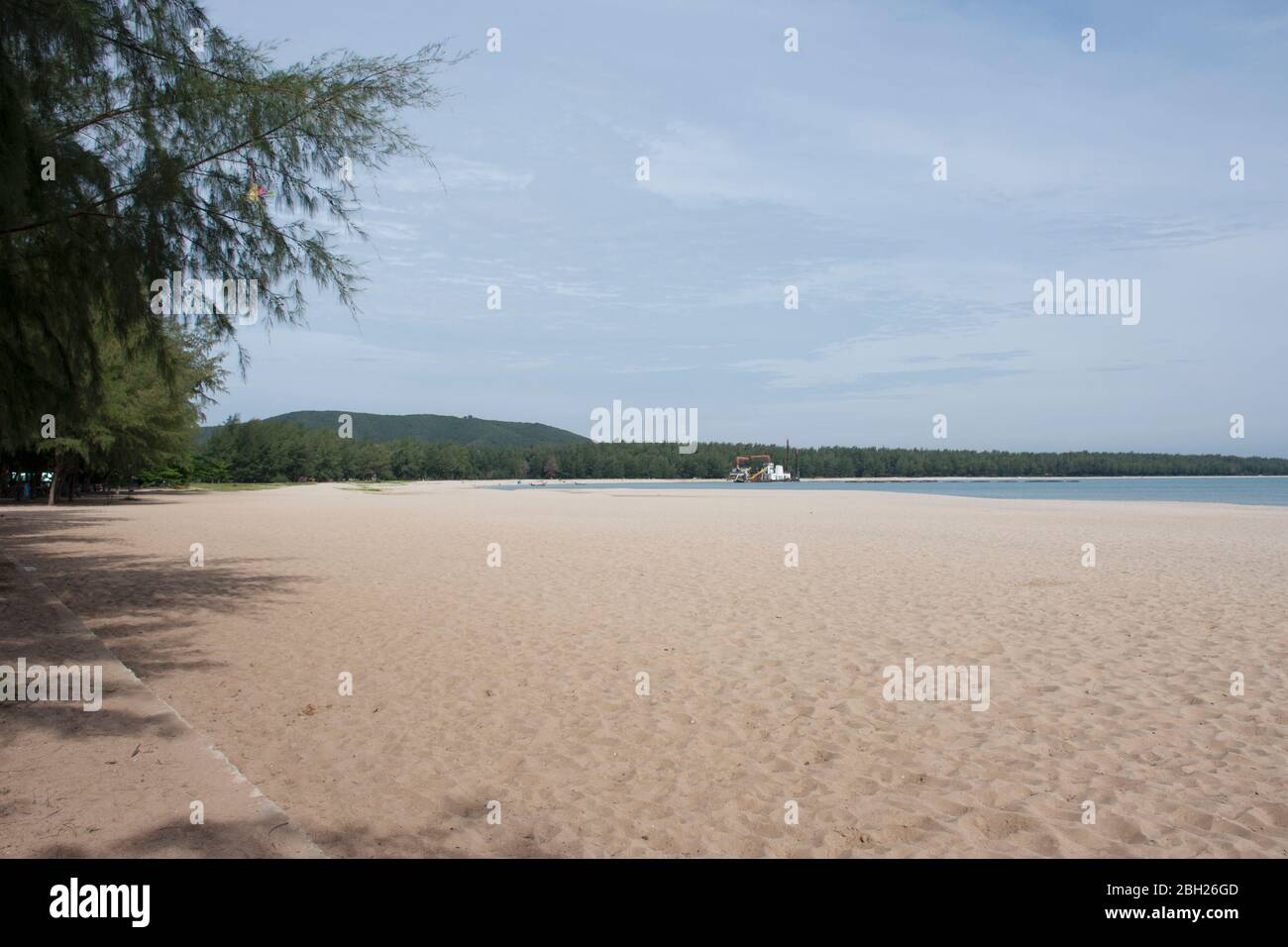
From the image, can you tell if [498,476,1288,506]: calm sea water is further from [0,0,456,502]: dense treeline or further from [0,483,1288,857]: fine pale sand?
[0,0,456,502]: dense treeline

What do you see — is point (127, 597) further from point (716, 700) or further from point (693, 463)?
point (693, 463)

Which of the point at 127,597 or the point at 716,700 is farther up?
the point at 127,597

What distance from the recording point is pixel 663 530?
2359 centimetres

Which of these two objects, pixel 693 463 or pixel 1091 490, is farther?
pixel 693 463

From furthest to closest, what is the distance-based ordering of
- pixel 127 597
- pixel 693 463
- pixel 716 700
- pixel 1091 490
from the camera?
pixel 693 463 < pixel 1091 490 < pixel 127 597 < pixel 716 700

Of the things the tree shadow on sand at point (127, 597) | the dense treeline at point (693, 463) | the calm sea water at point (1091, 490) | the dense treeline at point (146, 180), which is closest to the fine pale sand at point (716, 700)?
the tree shadow on sand at point (127, 597)

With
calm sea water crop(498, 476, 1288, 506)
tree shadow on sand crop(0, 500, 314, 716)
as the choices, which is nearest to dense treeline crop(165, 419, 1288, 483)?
calm sea water crop(498, 476, 1288, 506)

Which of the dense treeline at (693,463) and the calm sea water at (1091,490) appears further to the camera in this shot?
the dense treeline at (693,463)

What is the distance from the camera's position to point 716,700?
673 cm

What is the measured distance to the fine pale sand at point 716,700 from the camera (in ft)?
14.5

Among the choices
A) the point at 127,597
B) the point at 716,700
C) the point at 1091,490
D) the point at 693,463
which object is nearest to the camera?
the point at 716,700

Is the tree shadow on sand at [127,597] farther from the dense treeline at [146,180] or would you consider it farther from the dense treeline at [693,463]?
the dense treeline at [693,463]

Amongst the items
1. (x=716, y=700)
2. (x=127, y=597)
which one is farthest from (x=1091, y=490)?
(x=127, y=597)
